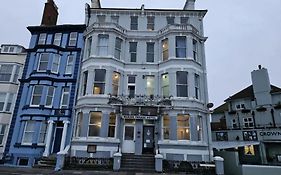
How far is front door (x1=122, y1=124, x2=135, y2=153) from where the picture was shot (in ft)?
52.3

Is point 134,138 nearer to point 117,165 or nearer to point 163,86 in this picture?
point 117,165

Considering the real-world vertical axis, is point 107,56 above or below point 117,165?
above

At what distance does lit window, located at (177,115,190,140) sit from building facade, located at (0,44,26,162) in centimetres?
1592

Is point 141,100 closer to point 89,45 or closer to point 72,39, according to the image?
point 89,45

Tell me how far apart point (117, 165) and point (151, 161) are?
2.69 metres

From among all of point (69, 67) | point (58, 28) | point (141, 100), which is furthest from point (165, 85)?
point (58, 28)

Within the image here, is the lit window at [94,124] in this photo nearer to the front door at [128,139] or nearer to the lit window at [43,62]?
the front door at [128,139]

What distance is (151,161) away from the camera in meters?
14.4

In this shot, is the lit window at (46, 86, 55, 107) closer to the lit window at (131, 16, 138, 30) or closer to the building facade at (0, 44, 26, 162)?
the building facade at (0, 44, 26, 162)

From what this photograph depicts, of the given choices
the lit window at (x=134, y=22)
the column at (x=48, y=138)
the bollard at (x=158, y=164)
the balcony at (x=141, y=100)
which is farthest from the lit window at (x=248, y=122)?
the column at (x=48, y=138)

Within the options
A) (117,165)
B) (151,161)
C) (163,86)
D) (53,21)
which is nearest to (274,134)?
(163,86)

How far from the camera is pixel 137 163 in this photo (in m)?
14.2

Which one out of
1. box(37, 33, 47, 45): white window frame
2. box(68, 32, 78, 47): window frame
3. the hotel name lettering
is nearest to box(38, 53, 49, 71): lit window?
box(37, 33, 47, 45): white window frame

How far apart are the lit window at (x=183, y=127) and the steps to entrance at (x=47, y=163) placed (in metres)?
10.2
